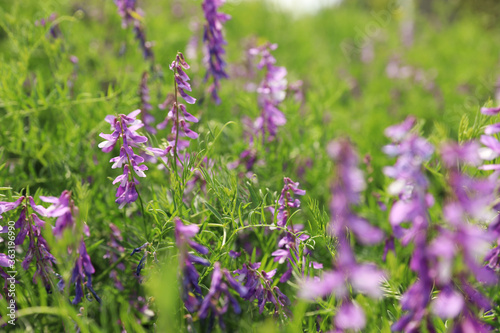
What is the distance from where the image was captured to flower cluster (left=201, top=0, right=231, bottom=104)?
1866 millimetres

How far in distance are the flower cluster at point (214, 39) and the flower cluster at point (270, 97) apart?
0.17m

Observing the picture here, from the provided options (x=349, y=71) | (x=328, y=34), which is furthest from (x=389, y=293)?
(x=328, y=34)

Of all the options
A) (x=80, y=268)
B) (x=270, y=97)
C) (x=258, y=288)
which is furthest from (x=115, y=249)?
(x=270, y=97)

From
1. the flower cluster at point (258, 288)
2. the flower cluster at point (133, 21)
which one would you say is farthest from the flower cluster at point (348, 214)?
the flower cluster at point (133, 21)

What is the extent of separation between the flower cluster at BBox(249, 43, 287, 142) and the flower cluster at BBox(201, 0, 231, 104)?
6.8 inches

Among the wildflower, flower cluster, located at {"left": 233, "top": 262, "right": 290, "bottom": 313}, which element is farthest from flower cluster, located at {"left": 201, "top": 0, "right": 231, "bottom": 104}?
flower cluster, located at {"left": 233, "top": 262, "right": 290, "bottom": 313}

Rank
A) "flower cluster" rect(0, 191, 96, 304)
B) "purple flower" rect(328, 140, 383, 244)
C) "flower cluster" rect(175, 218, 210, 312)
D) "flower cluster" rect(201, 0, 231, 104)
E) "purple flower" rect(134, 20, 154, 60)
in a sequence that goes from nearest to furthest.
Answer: "purple flower" rect(328, 140, 383, 244)
"flower cluster" rect(175, 218, 210, 312)
"flower cluster" rect(0, 191, 96, 304)
"flower cluster" rect(201, 0, 231, 104)
"purple flower" rect(134, 20, 154, 60)

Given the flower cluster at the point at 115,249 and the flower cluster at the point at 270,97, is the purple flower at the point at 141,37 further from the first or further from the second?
the flower cluster at the point at 115,249

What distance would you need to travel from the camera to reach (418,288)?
0.70 m

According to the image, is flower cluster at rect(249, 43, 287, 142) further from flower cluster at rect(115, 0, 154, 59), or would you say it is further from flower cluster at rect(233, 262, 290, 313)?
flower cluster at rect(233, 262, 290, 313)

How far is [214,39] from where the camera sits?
6.32 feet

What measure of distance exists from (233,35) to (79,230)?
4.63 m

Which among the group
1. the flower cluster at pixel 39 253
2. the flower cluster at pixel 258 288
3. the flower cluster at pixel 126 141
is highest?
the flower cluster at pixel 126 141

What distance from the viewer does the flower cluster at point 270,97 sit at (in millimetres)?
1890
